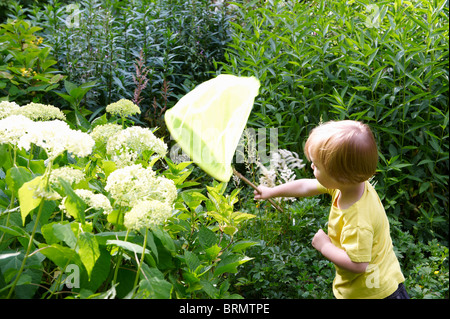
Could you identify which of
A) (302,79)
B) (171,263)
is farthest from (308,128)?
(171,263)

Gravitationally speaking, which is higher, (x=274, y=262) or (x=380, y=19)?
(x=380, y=19)

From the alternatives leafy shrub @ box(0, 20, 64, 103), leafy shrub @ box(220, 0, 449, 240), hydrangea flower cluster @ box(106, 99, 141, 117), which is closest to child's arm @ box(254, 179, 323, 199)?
hydrangea flower cluster @ box(106, 99, 141, 117)

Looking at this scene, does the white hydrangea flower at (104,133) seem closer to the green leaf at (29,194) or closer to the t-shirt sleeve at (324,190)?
the green leaf at (29,194)

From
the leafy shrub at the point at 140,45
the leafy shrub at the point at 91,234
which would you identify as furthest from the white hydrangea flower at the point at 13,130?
the leafy shrub at the point at 140,45

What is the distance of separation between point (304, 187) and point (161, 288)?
1.23m

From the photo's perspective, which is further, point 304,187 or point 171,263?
point 304,187

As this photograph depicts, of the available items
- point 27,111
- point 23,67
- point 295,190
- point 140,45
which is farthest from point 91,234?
point 140,45

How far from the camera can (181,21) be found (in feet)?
14.7

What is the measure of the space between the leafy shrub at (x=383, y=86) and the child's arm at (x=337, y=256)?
132 cm

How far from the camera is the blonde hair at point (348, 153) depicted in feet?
6.21

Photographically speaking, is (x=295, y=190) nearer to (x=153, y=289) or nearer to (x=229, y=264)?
(x=229, y=264)

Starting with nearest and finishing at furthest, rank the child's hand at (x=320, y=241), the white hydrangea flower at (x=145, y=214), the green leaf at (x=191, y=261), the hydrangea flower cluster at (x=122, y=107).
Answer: the white hydrangea flower at (x=145, y=214)
the green leaf at (x=191, y=261)
the child's hand at (x=320, y=241)
the hydrangea flower cluster at (x=122, y=107)

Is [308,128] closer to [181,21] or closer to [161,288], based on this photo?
[181,21]
